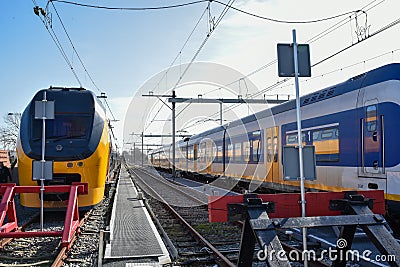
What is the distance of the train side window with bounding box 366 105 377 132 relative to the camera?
841 cm

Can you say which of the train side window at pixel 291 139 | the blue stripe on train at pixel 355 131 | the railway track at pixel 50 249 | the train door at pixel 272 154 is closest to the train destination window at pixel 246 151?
the train door at pixel 272 154

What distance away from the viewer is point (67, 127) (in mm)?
10000

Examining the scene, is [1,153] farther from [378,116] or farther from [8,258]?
[378,116]

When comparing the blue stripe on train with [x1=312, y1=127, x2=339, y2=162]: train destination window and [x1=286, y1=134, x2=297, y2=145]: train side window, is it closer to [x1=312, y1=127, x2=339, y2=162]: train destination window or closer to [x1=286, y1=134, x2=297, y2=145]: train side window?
[x1=312, y1=127, x2=339, y2=162]: train destination window

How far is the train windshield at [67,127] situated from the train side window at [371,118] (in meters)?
6.37

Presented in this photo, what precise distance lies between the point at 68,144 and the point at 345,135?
21.2ft

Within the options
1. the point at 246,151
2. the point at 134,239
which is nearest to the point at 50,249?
the point at 134,239

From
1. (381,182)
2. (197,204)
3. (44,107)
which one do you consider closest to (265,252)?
(381,182)

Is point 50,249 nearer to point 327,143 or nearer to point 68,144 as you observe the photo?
point 68,144

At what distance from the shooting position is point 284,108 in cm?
1311

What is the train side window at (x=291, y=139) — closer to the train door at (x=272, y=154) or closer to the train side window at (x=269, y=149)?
the train door at (x=272, y=154)

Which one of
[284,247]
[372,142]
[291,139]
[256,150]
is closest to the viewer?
[284,247]

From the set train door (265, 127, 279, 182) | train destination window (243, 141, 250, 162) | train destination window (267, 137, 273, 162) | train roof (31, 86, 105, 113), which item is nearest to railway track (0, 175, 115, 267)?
train roof (31, 86, 105, 113)

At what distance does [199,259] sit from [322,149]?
519cm
